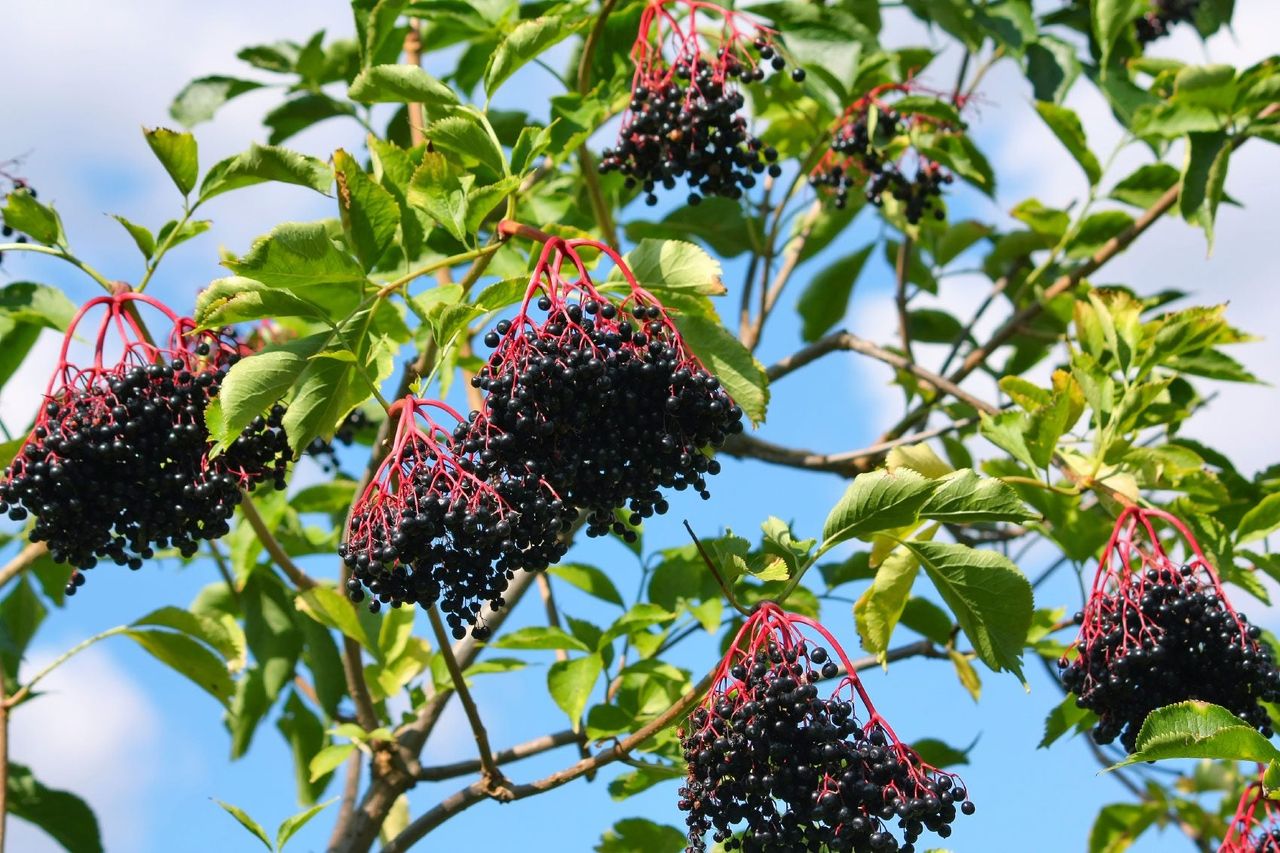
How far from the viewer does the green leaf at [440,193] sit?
2797 mm

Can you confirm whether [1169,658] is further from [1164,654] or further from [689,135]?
[689,135]

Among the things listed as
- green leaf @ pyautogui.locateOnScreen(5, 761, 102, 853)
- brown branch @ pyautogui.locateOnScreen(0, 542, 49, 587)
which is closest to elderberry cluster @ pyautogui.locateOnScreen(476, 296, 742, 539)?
brown branch @ pyautogui.locateOnScreen(0, 542, 49, 587)

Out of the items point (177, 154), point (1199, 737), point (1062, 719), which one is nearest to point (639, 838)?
point (1062, 719)

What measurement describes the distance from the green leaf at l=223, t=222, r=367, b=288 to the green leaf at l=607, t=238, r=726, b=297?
54 centimetres

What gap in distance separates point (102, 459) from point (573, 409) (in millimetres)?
1000

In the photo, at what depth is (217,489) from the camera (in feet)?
9.32

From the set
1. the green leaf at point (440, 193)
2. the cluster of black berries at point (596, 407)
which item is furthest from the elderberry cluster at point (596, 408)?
the green leaf at point (440, 193)

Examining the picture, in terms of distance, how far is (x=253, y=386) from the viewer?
2.54 meters

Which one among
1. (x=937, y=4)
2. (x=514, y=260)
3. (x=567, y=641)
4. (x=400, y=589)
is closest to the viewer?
(x=400, y=589)

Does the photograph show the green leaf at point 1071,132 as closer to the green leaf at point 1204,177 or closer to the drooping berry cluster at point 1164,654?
the green leaf at point 1204,177

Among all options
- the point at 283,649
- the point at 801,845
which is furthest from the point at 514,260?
the point at 801,845

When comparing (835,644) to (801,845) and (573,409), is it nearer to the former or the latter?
(801,845)

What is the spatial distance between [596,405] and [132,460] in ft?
3.28

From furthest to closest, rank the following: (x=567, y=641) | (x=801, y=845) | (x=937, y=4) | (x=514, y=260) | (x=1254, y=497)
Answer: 1. (x=937, y=4)
2. (x=1254, y=497)
3. (x=514, y=260)
4. (x=567, y=641)
5. (x=801, y=845)
